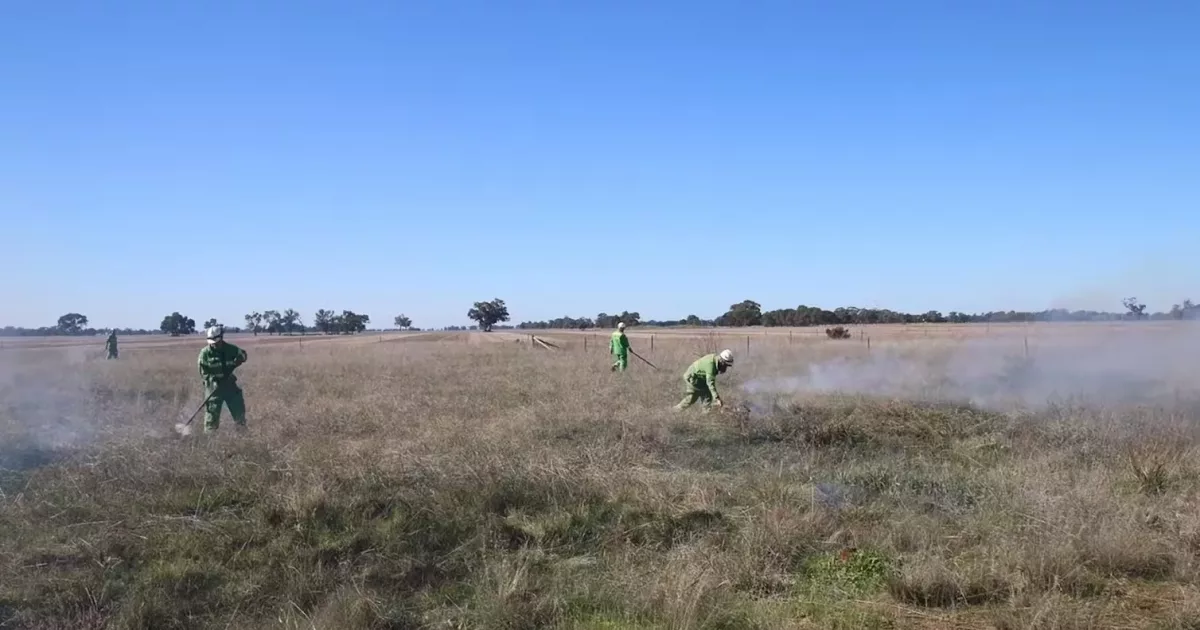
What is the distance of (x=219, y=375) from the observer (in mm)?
10344

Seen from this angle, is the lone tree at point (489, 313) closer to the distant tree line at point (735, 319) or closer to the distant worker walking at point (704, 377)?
the distant tree line at point (735, 319)

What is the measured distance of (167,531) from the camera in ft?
19.0

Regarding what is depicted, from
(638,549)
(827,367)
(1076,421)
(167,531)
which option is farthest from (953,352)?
(167,531)

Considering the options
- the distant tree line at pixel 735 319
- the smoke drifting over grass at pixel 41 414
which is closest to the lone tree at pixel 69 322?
the distant tree line at pixel 735 319

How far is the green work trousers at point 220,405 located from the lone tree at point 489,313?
10942 centimetres

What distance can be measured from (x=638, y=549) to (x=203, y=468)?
4.11 m

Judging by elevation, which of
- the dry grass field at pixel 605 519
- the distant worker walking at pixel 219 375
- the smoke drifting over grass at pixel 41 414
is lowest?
the dry grass field at pixel 605 519

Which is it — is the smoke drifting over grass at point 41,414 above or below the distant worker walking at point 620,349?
below

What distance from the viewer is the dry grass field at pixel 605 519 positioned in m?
4.72

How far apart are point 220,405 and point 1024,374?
15.5 meters

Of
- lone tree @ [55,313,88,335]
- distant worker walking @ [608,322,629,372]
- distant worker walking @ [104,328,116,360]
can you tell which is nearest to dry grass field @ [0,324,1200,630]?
distant worker walking @ [608,322,629,372]

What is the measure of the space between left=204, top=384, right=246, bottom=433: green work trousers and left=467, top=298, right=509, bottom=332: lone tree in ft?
359

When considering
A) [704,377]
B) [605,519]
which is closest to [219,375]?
[605,519]

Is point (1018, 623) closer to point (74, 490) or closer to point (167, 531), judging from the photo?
point (167, 531)
